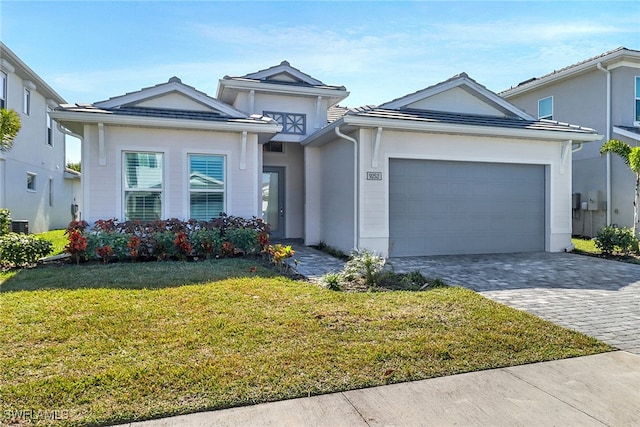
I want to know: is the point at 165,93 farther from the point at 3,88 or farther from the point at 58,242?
the point at 3,88

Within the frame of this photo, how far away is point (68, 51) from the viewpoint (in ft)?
30.2

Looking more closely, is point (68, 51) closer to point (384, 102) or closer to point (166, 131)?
point (166, 131)

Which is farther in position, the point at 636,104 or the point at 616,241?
the point at 636,104

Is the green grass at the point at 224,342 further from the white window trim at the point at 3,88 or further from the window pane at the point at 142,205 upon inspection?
the white window trim at the point at 3,88

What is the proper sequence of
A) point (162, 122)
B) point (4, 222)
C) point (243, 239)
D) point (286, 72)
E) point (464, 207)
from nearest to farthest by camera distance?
point (243, 239) → point (162, 122) → point (464, 207) → point (4, 222) → point (286, 72)

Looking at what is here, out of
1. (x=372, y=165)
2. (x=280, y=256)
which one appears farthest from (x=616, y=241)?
(x=280, y=256)

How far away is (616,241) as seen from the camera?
10.5 meters

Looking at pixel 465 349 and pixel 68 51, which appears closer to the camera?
pixel 465 349

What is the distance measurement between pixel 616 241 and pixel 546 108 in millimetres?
8013

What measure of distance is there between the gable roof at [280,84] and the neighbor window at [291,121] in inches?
26.4

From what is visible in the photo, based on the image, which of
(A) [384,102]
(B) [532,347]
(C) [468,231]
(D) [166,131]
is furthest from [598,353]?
(D) [166,131]

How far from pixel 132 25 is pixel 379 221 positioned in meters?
7.09

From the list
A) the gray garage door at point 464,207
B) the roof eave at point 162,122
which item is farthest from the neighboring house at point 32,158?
the gray garage door at point 464,207

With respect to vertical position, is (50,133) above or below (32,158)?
above
